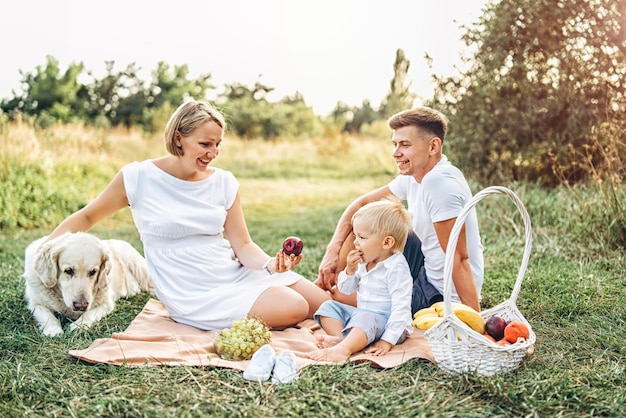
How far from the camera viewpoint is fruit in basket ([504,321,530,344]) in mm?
3301

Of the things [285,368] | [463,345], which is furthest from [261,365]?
[463,345]

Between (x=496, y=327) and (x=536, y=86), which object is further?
(x=536, y=86)

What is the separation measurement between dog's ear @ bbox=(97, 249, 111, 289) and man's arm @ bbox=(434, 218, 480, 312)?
2216 mm

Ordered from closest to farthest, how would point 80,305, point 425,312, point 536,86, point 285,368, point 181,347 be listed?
point 285,368, point 181,347, point 425,312, point 80,305, point 536,86

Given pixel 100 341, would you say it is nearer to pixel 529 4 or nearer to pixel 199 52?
pixel 529 4

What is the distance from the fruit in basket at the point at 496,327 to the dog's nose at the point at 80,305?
8.28 feet

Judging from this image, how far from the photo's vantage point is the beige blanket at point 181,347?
3.42 metres

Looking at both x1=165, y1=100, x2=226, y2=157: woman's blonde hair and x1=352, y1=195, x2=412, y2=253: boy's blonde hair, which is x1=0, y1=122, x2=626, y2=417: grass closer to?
x1=352, y1=195, x2=412, y2=253: boy's blonde hair

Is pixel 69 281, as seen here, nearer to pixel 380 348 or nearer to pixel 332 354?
pixel 332 354

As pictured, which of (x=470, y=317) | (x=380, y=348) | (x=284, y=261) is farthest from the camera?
(x=284, y=261)

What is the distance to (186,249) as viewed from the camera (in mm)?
4207

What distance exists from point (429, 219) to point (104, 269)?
7.29ft

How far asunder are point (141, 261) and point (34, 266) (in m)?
1.17

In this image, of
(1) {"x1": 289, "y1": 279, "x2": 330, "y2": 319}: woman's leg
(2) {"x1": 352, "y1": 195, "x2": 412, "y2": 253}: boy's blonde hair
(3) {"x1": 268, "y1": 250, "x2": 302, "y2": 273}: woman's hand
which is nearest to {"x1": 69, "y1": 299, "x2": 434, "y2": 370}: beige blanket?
(1) {"x1": 289, "y1": 279, "x2": 330, "y2": 319}: woman's leg
